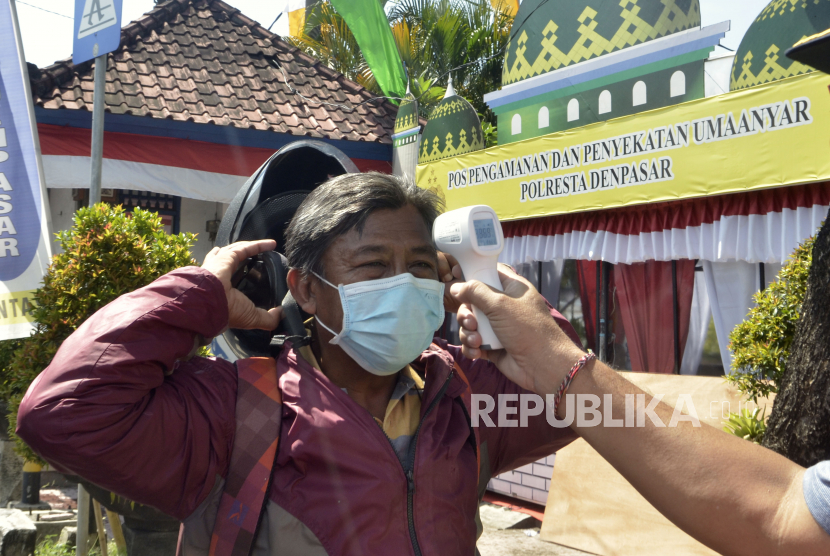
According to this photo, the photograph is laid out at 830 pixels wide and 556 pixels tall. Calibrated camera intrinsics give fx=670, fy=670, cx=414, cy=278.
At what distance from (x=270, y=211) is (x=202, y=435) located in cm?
116

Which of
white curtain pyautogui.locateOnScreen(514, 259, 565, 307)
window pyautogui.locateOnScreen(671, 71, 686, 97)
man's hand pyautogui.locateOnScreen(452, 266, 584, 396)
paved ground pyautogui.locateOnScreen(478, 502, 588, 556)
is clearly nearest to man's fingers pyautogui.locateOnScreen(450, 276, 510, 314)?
man's hand pyautogui.locateOnScreen(452, 266, 584, 396)

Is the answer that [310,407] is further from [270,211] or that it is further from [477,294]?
[270,211]

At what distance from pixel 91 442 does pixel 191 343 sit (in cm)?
30

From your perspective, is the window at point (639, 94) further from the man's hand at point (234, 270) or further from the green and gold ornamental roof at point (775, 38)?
A: the man's hand at point (234, 270)

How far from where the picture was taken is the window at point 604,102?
6.50 meters

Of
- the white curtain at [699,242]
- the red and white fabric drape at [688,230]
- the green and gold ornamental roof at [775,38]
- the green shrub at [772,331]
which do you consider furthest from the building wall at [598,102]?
the green shrub at [772,331]

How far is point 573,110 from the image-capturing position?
6.82 metres

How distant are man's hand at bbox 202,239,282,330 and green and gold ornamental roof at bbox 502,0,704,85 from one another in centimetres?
539

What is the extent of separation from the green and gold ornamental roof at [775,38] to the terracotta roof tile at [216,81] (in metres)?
4.94

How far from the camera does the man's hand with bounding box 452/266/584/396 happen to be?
1318 millimetres

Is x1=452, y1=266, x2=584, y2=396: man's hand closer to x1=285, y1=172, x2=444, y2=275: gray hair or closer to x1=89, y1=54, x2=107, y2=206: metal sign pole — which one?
x1=285, y1=172, x2=444, y2=275: gray hair

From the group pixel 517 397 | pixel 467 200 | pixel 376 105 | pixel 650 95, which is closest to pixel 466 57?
pixel 376 105

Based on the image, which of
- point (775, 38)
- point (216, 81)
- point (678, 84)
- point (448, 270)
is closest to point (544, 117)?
point (678, 84)

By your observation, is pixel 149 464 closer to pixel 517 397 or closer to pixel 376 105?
pixel 517 397
